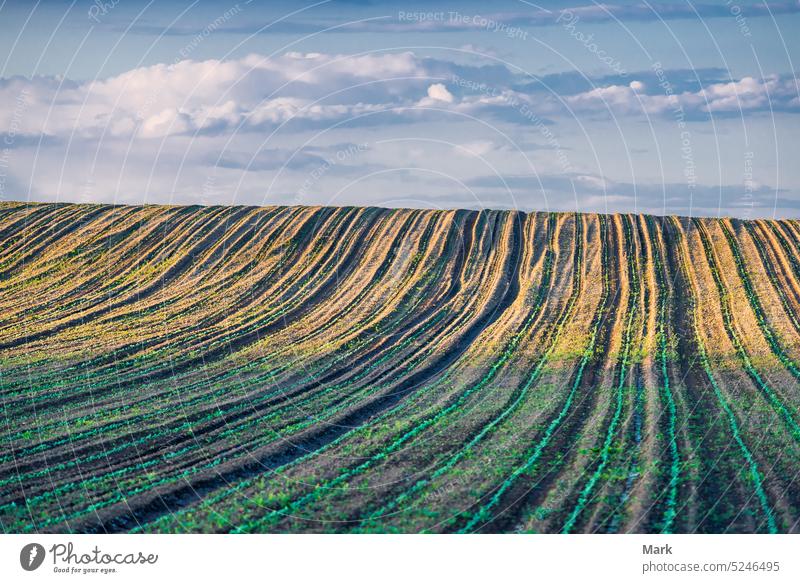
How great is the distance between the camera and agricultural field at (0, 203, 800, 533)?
50.7ft

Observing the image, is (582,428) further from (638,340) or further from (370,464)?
(638,340)

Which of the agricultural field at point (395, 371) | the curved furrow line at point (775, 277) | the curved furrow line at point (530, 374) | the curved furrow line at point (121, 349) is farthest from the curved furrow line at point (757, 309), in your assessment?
the curved furrow line at point (121, 349)

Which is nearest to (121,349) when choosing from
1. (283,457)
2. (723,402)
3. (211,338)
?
(211,338)

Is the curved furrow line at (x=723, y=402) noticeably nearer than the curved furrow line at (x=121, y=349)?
Yes

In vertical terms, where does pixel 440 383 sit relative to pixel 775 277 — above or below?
below

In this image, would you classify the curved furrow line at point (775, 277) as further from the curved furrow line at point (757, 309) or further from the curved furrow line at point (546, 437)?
the curved furrow line at point (546, 437)

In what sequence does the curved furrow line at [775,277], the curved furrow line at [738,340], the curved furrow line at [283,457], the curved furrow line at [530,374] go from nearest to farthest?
the curved furrow line at [530,374]
the curved furrow line at [283,457]
the curved furrow line at [738,340]
the curved furrow line at [775,277]

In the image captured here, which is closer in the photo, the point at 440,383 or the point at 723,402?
the point at 723,402

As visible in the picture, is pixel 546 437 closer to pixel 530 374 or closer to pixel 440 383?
pixel 440 383
